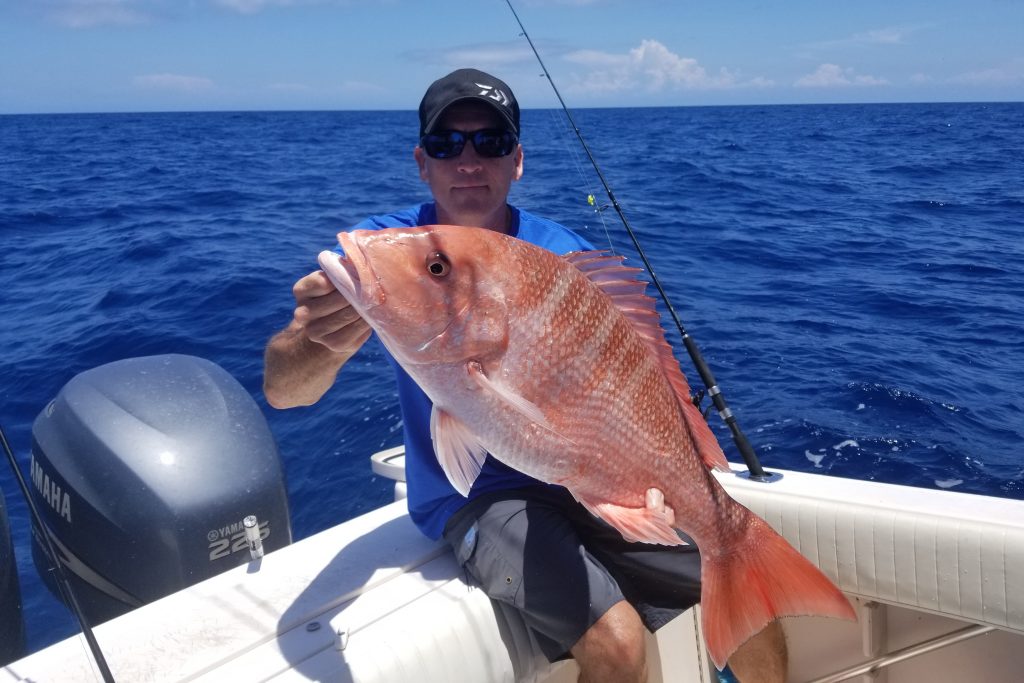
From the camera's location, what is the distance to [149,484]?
2.95m

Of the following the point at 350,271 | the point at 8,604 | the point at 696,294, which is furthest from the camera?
the point at 696,294

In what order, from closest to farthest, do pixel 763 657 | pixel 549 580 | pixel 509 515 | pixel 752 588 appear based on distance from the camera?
pixel 752 588
pixel 549 580
pixel 509 515
pixel 763 657

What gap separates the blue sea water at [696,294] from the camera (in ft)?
18.7

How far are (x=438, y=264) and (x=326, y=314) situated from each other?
313 mm

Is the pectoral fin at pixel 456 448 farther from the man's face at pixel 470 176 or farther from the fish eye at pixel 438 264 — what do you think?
the man's face at pixel 470 176

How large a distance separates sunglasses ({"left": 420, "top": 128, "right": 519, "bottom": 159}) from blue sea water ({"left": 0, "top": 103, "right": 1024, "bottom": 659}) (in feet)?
9.58

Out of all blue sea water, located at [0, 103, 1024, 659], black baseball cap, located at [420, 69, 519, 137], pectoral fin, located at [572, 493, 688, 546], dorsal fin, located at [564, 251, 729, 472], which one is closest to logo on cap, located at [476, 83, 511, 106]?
black baseball cap, located at [420, 69, 519, 137]

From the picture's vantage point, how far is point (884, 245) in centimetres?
1199

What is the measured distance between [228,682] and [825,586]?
1.52 meters

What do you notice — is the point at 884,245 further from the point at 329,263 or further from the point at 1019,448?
the point at 329,263

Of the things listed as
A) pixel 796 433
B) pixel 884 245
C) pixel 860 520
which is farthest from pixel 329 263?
pixel 884 245

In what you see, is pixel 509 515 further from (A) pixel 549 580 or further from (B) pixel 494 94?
(B) pixel 494 94

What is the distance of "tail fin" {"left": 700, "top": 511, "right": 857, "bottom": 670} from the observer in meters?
1.92

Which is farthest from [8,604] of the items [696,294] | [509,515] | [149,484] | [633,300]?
[696,294]
